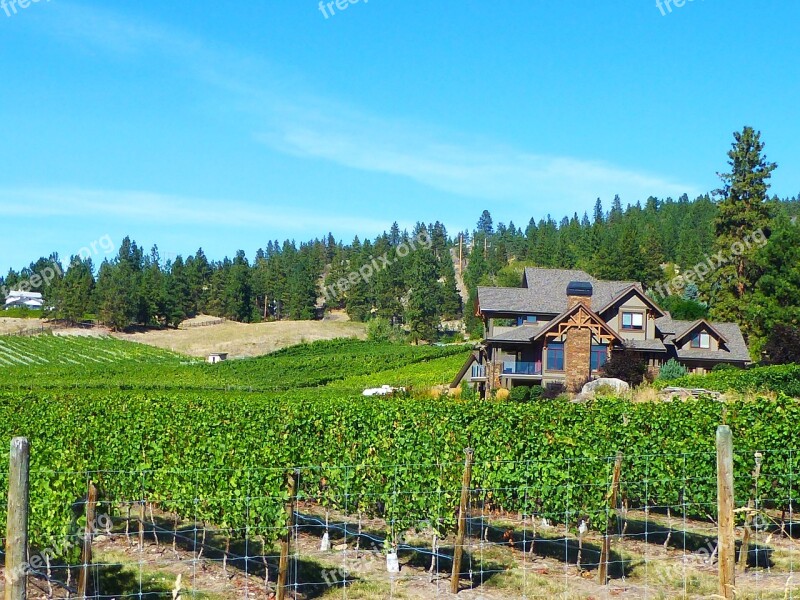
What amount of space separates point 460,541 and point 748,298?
53.6 meters

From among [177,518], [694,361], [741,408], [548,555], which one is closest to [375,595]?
[548,555]

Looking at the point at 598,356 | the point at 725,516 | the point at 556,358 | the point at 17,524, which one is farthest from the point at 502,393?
→ the point at 17,524

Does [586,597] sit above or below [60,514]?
below

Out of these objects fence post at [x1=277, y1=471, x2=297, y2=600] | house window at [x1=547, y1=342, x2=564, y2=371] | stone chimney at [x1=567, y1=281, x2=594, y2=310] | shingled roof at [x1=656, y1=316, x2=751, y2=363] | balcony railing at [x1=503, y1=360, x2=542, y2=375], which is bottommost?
fence post at [x1=277, y1=471, x2=297, y2=600]

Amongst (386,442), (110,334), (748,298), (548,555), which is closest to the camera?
(548,555)

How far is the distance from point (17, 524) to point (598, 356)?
4246 centimetres

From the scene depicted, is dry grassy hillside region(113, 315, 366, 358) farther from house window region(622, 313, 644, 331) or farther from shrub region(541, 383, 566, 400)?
house window region(622, 313, 644, 331)

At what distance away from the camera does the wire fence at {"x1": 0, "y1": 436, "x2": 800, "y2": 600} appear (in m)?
12.1

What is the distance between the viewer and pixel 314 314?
13388 cm

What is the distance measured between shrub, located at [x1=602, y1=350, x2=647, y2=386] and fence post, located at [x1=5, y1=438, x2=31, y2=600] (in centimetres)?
A: 3929

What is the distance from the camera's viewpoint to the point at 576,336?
1799 inches

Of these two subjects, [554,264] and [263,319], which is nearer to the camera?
[554,264]

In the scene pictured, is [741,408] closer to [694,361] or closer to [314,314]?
[694,361]

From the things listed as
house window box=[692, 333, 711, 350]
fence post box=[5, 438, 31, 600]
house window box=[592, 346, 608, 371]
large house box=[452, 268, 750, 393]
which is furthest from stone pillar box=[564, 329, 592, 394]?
fence post box=[5, 438, 31, 600]
